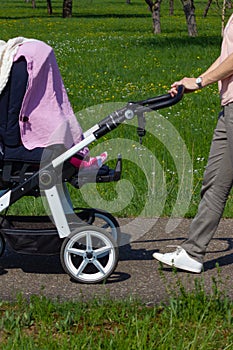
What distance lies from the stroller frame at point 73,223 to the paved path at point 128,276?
12cm

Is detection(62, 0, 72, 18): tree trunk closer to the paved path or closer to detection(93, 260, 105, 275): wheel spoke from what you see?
the paved path

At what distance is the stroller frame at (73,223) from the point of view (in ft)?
16.9

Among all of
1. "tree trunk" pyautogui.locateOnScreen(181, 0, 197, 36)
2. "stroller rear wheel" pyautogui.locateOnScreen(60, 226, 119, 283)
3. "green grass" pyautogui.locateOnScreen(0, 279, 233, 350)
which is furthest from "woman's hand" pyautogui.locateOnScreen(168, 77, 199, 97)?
"tree trunk" pyautogui.locateOnScreen(181, 0, 197, 36)

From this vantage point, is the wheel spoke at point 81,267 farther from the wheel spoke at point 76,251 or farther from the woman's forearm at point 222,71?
the woman's forearm at point 222,71

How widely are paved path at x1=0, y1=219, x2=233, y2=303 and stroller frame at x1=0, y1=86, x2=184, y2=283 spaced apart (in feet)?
0.41

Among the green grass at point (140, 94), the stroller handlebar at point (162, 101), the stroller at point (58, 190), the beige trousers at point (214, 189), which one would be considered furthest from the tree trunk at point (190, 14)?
the stroller at point (58, 190)

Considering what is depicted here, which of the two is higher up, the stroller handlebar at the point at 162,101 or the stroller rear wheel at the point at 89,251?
the stroller handlebar at the point at 162,101

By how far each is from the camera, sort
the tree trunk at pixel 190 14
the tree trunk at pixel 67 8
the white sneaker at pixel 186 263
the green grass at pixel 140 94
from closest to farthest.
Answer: the white sneaker at pixel 186 263 < the green grass at pixel 140 94 < the tree trunk at pixel 190 14 < the tree trunk at pixel 67 8

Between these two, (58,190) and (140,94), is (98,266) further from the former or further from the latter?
(140,94)

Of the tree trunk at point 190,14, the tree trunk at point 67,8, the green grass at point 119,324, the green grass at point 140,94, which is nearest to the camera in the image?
the green grass at point 119,324

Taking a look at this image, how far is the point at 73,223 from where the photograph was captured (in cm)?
539

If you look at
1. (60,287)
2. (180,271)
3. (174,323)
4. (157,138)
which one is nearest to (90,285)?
(60,287)

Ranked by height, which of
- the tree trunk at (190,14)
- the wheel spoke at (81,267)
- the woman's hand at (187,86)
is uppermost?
the woman's hand at (187,86)

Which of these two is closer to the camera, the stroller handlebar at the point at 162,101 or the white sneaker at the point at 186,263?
the stroller handlebar at the point at 162,101
